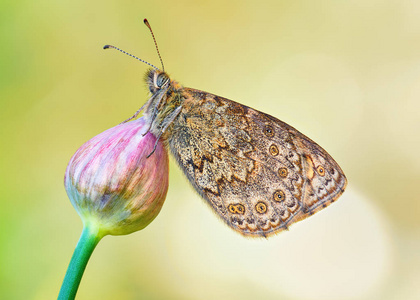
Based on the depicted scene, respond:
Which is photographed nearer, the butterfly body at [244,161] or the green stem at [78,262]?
the green stem at [78,262]

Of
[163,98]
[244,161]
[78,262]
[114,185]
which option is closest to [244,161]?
[244,161]

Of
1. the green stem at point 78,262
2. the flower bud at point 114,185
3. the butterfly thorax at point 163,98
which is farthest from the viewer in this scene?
the butterfly thorax at point 163,98

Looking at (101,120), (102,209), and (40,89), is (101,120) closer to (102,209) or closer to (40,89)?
(40,89)

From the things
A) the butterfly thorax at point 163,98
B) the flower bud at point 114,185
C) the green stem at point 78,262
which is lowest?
the green stem at point 78,262

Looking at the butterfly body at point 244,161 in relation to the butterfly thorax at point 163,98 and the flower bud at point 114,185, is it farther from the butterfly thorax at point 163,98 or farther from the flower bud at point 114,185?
the flower bud at point 114,185

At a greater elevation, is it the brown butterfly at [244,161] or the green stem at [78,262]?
the brown butterfly at [244,161]

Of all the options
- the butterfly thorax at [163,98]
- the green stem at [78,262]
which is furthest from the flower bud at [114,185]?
the butterfly thorax at [163,98]

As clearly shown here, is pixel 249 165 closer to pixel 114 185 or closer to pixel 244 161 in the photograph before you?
pixel 244 161

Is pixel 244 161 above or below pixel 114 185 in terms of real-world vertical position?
above

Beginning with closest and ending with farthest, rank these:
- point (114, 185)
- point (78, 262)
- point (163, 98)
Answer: point (78, 262), point (114, 185), point (163, 98)
